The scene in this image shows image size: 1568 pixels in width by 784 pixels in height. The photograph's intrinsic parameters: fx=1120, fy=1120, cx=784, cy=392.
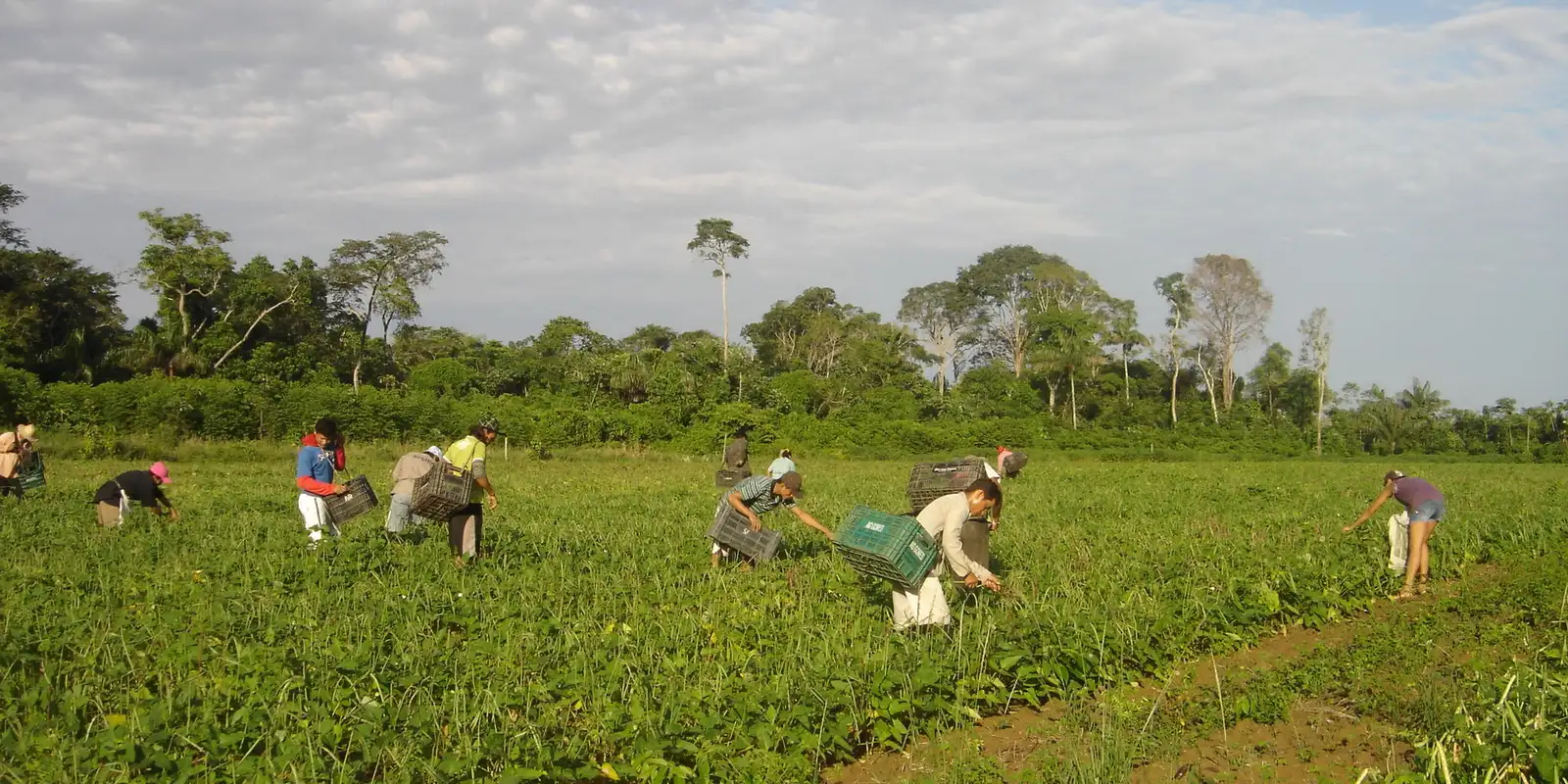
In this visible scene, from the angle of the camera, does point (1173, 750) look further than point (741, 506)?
No

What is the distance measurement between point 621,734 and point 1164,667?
3.91 m

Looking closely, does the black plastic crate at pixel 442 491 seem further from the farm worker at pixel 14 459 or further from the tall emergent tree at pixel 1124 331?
the tall emergent tree at pixel 1124 331

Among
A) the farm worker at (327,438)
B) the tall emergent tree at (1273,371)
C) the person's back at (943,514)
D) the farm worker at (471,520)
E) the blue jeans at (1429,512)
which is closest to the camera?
the person's back at (943,514)

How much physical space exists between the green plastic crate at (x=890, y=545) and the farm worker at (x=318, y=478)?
565 centimetres

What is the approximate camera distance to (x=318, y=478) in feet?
36.2

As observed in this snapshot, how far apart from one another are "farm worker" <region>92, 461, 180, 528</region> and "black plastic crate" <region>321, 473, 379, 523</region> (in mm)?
2729

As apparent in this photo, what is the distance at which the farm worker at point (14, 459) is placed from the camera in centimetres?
1355

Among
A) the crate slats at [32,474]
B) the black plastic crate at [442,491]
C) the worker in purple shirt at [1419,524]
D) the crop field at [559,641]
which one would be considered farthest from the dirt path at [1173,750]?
the crate slats at [32,474]

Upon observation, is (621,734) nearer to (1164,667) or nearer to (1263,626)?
(1164,667)

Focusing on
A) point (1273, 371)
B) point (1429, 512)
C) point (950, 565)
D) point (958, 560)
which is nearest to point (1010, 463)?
point (950, 565)

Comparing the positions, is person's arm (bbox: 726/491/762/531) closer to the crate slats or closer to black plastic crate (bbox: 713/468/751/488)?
black plastic crate (bbox: 713/468/751/488)

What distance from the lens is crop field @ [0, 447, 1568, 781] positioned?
525cm

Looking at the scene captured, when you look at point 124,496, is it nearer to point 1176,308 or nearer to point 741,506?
point 741,506

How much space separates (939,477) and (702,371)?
3776cm
